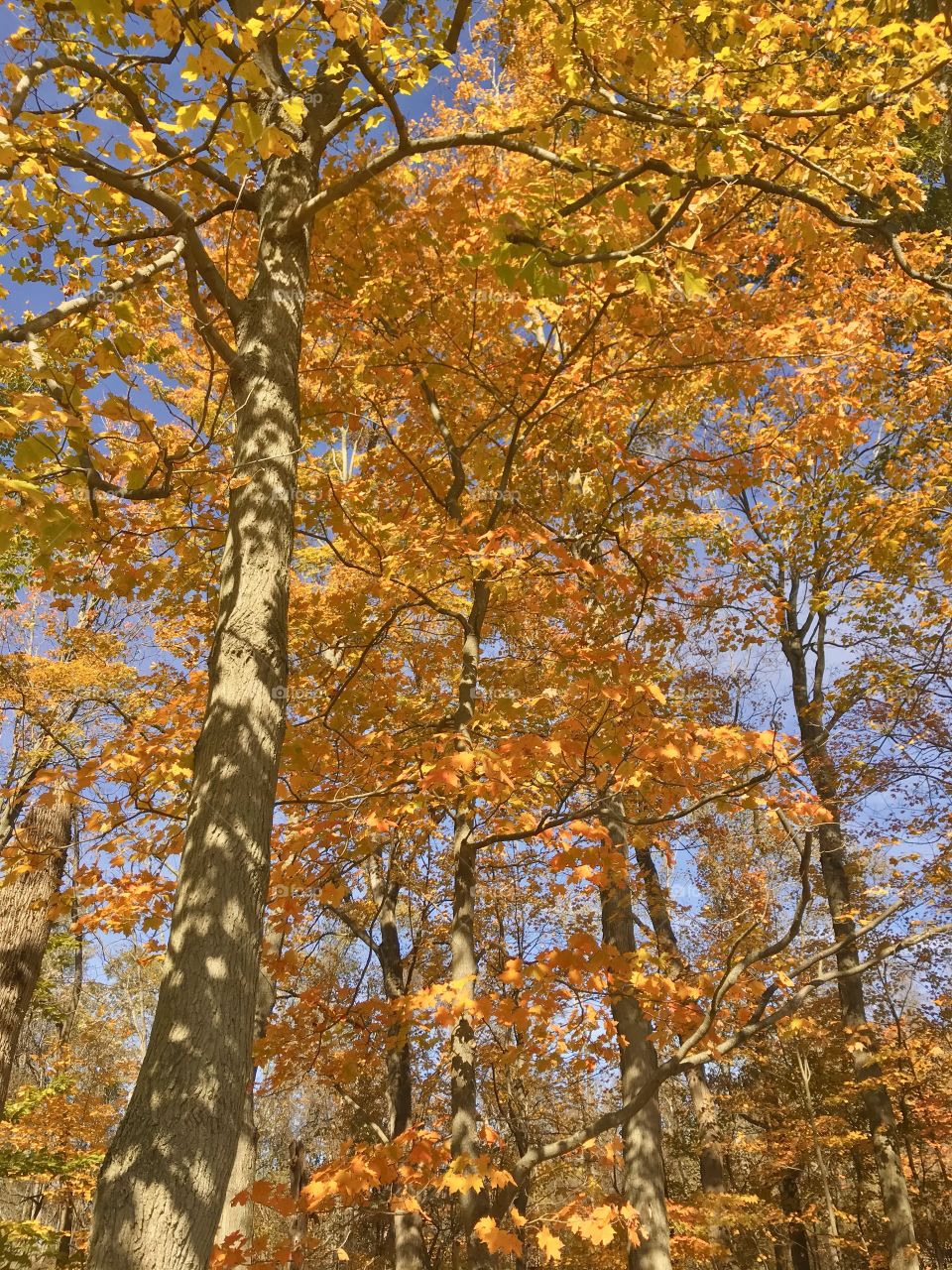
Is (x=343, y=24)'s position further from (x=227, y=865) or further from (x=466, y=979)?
(x=466, y=979)

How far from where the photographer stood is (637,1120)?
8273mm

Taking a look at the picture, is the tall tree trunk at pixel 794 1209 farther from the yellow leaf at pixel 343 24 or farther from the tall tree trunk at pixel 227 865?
the yellow leaf at pixel 343 24

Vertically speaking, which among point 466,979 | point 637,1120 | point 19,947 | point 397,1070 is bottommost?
point 637,1120

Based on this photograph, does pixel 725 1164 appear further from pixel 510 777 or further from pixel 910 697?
pixel 510 777

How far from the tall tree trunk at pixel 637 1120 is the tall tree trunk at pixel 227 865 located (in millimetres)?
4816

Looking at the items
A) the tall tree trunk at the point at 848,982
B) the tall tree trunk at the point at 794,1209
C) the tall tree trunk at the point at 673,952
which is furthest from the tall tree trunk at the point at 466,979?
the tall tree trunk at the point at 794,1209

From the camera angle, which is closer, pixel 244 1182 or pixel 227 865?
pixel 227 865

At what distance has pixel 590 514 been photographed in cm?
887

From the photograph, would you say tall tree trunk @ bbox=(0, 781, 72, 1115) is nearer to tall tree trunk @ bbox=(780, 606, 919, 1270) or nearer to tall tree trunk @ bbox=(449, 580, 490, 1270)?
tall tree trunk @ bbox=(449, 580, 490, 1270)

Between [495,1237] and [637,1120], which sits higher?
[637,1120]

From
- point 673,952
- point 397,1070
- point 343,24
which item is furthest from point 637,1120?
point 343,24

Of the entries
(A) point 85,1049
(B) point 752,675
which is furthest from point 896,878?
(A) point 85,1049

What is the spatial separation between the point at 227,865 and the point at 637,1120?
7.41m

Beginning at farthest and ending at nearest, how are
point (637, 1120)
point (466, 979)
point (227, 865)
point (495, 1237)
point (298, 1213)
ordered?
point (637, 1120) < point (298, 1213) < point (466, 979) < point (495, 1237) < point (227, 865)
